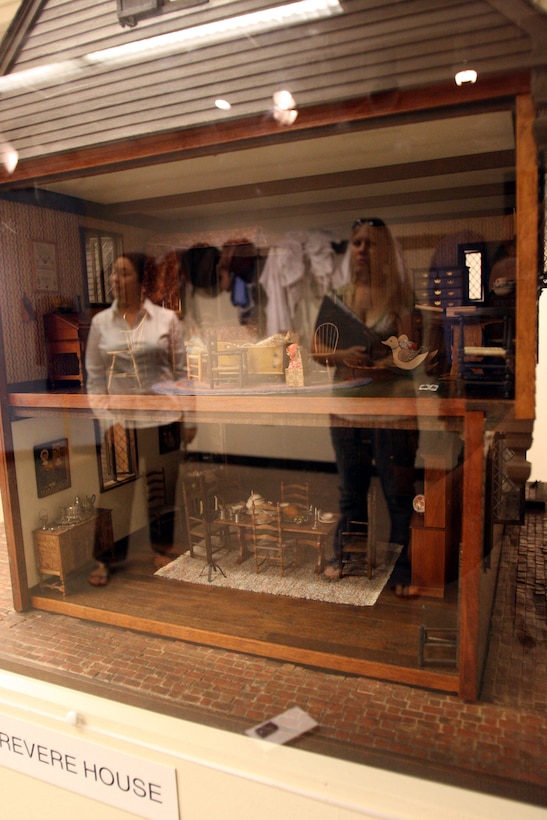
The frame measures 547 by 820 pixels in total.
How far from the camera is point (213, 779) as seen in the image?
1.44m

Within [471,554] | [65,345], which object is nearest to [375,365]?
[471,554]

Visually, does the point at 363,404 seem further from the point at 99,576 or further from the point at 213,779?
the point at 99,576

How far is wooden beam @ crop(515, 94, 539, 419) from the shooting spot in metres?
1.54

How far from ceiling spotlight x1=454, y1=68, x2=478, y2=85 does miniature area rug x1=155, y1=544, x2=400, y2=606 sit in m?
2.07

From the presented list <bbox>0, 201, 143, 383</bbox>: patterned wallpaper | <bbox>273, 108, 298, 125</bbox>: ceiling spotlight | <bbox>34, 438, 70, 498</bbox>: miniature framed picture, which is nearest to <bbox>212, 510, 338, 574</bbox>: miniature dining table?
<bbox>34, 438, 70, 498</bbox>: miniature framed picture

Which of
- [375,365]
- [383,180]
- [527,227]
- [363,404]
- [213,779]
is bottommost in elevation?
[213,779]

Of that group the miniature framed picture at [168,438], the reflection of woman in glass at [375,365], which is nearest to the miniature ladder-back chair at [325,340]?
the reflection of woman in glass at [375,365]

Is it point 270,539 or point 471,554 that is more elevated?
point 471,554

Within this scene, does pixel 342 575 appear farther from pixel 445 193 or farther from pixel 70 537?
pixel 445 193

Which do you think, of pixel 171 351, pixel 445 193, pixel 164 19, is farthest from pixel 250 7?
pixel 171 351

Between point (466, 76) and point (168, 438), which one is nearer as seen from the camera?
point (466, 76)

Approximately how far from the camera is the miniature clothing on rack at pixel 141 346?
2.61 meters

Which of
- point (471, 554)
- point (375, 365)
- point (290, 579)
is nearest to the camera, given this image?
point (471, 554)

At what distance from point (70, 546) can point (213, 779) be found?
6.21ft
